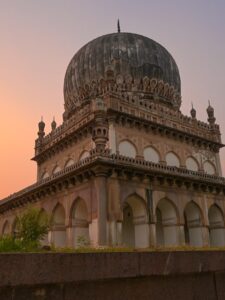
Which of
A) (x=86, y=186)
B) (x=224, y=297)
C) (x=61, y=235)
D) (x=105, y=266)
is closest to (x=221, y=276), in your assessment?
(x=224, y=297)

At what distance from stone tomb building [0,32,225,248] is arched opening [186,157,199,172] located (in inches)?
2.8

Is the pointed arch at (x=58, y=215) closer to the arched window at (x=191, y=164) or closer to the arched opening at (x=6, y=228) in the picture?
the arched opening at (x=6, y=228)

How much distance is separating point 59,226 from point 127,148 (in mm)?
5828

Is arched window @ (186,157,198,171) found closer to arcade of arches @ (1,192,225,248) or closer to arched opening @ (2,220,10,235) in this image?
arcade of arches @ (1,192,225,248)

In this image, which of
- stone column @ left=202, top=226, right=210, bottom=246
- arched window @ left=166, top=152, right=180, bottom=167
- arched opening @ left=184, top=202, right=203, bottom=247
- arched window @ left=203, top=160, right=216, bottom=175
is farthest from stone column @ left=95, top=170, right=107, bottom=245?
arched window @ left=203, top=160, right=216, bottom=175

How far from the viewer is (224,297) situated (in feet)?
19.9

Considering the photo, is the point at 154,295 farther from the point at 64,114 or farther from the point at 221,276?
the point at 64,114

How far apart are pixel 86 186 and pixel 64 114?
441 inches

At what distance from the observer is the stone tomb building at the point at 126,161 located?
51.4 ft

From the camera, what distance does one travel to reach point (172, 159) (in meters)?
21.4

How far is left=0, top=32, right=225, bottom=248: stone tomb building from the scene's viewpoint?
15.7 meters

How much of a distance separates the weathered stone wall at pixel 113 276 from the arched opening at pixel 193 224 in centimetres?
1294

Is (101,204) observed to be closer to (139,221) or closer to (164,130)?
(139,221)

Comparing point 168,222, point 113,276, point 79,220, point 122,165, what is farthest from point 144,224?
point 113,276
